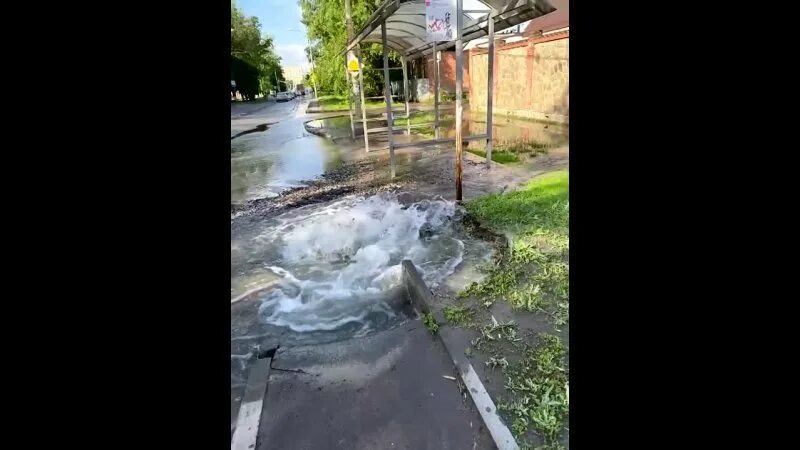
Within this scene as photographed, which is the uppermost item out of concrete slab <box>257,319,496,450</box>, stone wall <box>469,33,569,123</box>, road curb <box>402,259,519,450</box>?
stone wall <box>469,33,569,123</box>

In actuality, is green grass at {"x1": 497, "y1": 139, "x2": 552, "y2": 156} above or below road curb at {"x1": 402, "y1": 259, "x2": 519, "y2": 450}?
above

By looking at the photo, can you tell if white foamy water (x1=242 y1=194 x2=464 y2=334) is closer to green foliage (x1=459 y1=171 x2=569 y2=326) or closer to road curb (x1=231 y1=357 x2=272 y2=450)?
green foliage (x1=459 y1=171 x2=569 y2=326)

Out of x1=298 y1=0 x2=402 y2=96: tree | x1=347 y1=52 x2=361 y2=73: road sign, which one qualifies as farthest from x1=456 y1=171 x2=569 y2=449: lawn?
x1=298 y1=0 x2=402 y2=96: tree

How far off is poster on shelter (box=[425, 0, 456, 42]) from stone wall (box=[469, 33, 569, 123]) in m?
8.06

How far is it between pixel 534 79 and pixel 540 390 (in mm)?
14492

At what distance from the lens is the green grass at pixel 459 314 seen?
357 cm

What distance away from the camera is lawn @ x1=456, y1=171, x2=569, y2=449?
8.29 feet

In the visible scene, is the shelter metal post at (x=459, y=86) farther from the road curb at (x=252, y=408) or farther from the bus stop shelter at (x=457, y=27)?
the road curb at (x=252, y=408)

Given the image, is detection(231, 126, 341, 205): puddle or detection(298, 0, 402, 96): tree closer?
detection(231, 126, 341, 205): puddle

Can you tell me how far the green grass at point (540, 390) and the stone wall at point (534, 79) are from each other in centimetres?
1230

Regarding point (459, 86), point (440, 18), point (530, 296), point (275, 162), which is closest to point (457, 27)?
point (440, 18)
